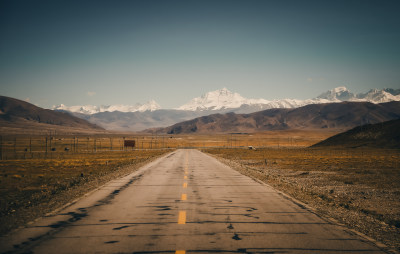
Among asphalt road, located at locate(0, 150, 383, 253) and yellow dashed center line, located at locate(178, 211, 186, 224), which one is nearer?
asphalt road, located at locate(0, 150, 383, 253)

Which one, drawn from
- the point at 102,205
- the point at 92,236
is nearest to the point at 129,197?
the point at 102,205

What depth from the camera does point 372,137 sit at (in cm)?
8975

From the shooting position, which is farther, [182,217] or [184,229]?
[182,217]

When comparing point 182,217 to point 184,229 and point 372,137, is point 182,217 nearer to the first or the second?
point 184,229

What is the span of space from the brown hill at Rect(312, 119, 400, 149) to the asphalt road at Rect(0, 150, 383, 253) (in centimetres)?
8491

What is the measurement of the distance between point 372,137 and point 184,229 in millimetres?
100443

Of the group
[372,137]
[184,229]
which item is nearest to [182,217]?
[184,229]

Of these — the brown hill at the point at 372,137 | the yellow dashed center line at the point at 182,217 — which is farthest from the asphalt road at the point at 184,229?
the brown hill at the point at 372,137

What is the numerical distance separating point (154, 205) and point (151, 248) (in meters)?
4.24

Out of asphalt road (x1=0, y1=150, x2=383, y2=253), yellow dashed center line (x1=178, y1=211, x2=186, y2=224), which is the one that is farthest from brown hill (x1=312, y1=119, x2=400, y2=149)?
yellow dashed center line (x1=178, y1=211, x2=186, y2=224)

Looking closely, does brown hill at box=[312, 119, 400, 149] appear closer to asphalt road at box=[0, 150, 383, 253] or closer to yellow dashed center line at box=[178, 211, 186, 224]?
asphalt road at box=[0, 150, 383, 253]

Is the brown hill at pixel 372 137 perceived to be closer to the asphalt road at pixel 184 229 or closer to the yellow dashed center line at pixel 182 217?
the asphalt road at pixel 184 229

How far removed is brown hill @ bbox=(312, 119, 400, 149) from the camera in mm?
82025

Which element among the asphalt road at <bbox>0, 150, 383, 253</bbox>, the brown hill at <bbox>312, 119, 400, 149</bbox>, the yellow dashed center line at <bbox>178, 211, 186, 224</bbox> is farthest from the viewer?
the brown hill at <bbox>312, 119, 400, 149</bbox>
